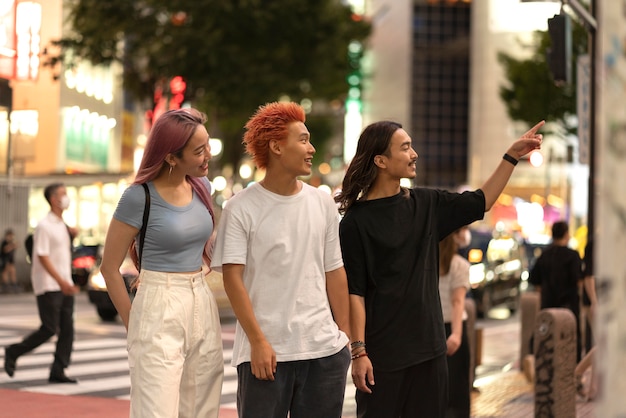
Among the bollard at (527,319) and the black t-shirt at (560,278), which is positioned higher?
the black t-shirt at (560,278)

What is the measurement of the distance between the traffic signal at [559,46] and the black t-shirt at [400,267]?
11.6m

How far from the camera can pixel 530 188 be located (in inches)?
4232

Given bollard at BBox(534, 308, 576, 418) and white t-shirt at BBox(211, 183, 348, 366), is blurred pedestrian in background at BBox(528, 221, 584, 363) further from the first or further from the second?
white t-shirt at BBox(211, 183, 348, 366)

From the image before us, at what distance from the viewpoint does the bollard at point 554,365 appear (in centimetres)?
814

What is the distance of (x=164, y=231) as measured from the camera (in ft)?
17.5

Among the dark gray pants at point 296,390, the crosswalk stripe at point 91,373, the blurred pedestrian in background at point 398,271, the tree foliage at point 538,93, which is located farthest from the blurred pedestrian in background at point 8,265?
the dark gray pants at point 296,390

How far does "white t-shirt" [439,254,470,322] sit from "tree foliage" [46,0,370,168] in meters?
22.7

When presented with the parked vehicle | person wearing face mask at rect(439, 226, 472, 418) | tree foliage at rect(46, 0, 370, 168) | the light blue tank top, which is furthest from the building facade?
the light blue tank top

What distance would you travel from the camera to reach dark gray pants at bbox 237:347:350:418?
5023 millimetres

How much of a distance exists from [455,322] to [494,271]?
17572 millimetres

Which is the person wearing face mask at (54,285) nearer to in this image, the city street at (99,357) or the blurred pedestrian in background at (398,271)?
the city street at (99,357)

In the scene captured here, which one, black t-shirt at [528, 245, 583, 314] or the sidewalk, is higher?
black t-shirt at [528, 245, 583, 314]

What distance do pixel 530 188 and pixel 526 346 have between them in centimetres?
9288

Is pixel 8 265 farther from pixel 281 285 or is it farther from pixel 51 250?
pixel 281 285
